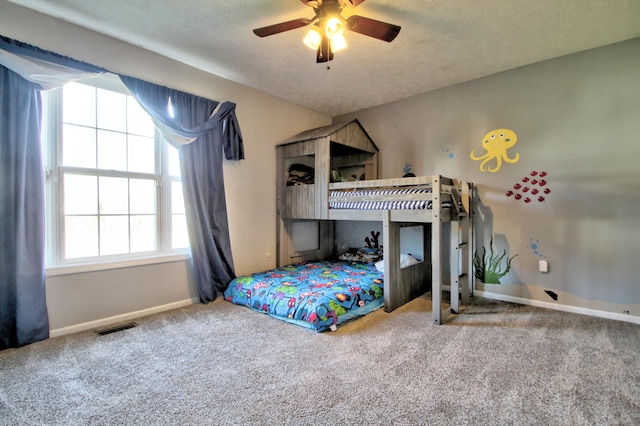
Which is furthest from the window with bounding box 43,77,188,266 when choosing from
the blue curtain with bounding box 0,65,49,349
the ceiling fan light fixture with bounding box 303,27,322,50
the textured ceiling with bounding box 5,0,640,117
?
the ceiling fan light fixture with bounding box 303,27,322,50

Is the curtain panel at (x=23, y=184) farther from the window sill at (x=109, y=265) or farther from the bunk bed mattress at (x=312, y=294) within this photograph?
the bunk bed mattress at (x=312, y=294)

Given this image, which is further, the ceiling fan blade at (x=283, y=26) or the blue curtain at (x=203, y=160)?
the blue curtain at (x=203, y=160)

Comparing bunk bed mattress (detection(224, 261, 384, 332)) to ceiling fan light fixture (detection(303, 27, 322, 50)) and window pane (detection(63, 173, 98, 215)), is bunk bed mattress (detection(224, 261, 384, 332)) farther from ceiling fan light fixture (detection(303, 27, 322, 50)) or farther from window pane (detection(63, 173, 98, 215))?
ceiling fan light fixture (detection(303, 27, 322, 50))

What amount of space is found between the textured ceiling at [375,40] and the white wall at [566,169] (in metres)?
0.23

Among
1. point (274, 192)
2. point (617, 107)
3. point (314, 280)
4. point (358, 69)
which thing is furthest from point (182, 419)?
point (617, 107)

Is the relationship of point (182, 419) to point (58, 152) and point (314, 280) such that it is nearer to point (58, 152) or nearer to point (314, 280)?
point (314, 280)

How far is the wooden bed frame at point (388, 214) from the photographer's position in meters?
2.70

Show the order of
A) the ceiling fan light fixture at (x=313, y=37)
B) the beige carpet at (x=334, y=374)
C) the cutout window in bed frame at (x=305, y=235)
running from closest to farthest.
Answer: the beige carpet at (x=334, y=374) < the ceiling fan light fixture at (x=313, y=37) < the cutout window in bed frame at (x=305, y=235)

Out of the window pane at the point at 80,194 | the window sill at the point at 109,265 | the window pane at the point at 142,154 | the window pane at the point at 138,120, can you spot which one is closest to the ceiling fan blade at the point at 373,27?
the window pane at the point at 138,120

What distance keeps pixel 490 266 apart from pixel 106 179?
3.92 m

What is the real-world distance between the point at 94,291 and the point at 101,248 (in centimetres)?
36

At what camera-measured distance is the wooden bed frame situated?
2697mm

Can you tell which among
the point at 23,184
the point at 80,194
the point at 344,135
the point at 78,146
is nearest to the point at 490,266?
the point at 344,135

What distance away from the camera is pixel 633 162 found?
2.62 m
